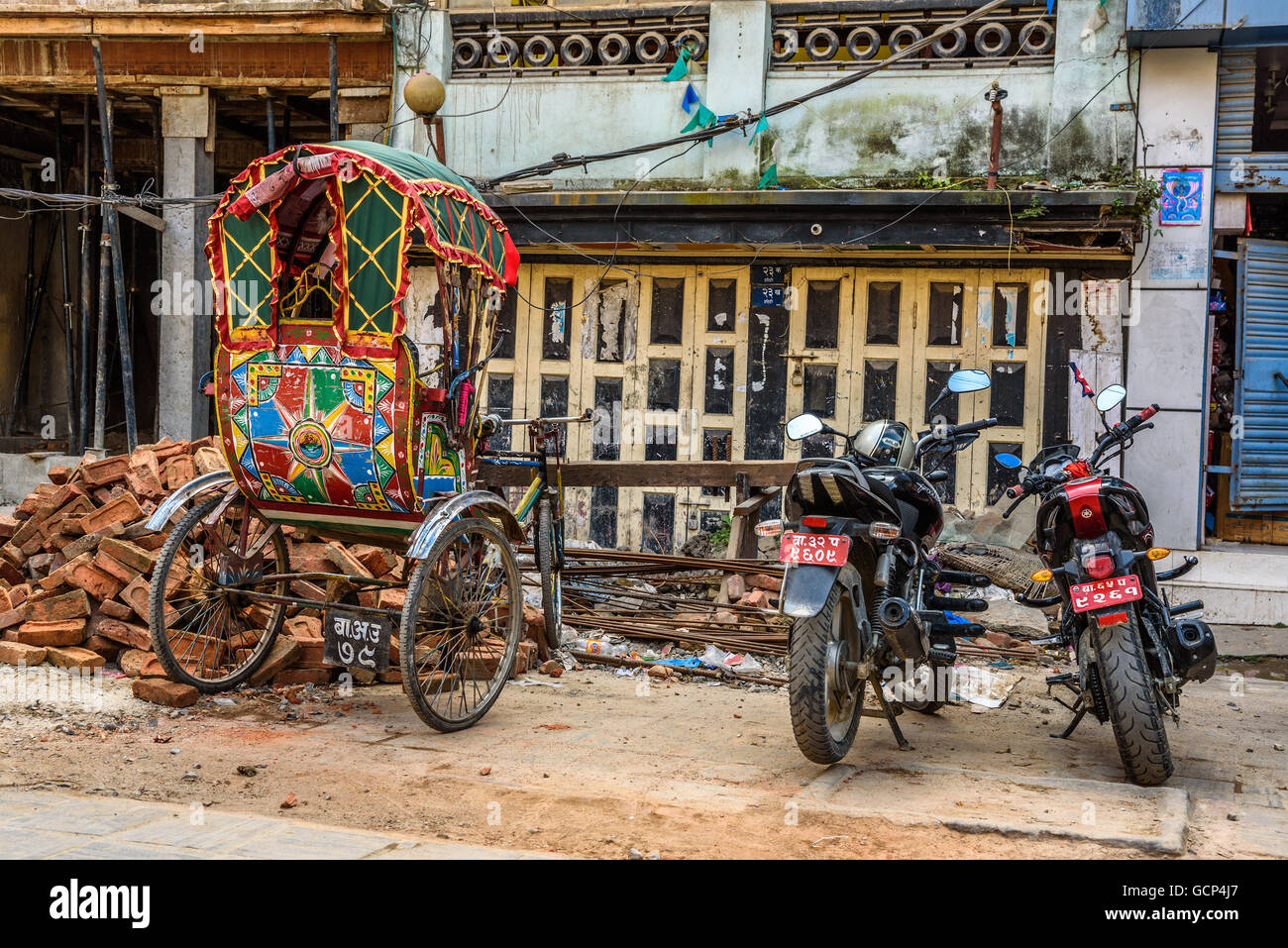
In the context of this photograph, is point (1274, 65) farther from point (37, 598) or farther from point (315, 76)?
point (37, 598)

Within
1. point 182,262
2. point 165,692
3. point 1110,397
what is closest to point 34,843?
point 165,692

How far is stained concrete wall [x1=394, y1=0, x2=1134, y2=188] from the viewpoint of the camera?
9516mm

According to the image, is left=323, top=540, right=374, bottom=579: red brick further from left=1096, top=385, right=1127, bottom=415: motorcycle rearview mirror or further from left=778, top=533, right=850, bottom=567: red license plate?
left=1096, top=385, right=1127, bottom=415: motorcycle rearview mirror

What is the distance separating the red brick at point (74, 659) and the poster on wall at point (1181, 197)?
808cm

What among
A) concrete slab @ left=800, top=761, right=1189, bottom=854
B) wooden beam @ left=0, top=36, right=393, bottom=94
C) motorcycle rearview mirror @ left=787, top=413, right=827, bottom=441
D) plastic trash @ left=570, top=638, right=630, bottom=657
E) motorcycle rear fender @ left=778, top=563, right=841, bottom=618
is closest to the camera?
concrete slab @ left=800, top=761, right=1189, bottom=854

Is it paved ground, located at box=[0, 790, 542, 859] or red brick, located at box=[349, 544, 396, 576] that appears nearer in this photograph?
paved ground, located at box=[0, 790, 542, 859]

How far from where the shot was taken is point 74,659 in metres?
6.30

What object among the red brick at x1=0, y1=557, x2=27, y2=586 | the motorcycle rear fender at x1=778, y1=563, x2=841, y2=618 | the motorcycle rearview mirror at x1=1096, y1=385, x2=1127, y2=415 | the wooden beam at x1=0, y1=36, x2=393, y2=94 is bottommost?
the red brick at x1=0, y1=557, x2=27, y2=586

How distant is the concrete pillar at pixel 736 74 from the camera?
33.4 feet

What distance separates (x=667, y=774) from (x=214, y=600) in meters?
2.68

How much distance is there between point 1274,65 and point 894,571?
7068mm

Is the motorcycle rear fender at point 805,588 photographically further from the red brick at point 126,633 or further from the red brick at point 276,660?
the red brick at point 126,633

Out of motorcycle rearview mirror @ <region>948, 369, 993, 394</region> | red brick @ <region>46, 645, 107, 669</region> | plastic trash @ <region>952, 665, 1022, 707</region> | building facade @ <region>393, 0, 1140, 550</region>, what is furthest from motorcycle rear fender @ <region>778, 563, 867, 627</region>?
building facade @ <region>393, 0, 1140, 550</region>

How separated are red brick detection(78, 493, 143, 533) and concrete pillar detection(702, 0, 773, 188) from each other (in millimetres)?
5507
